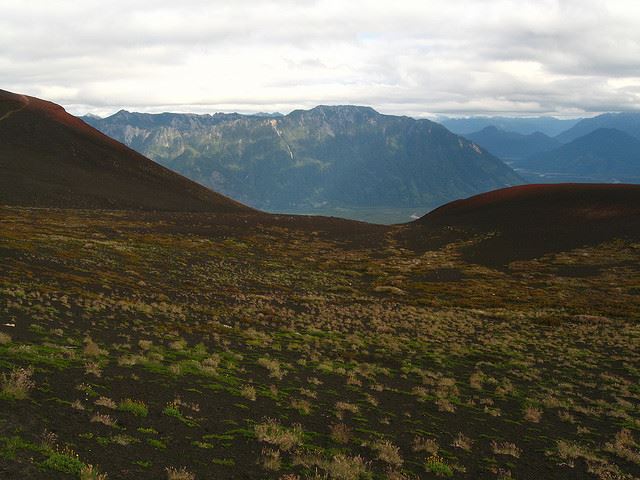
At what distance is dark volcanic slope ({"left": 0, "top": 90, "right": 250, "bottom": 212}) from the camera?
124438 millimetres

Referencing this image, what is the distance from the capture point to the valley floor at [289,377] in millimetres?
14461

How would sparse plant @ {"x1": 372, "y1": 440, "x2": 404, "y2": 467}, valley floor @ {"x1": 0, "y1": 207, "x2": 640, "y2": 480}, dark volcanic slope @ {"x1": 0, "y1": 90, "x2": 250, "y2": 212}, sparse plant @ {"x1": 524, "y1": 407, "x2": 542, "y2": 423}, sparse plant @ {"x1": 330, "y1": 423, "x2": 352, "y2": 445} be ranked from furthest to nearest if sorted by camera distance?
dark volcanic slope @ {"x1": 0, "y1": 90, "x2": 250, "y2": 212}, sparse plant @ {"x1": 524, "y1": 407, "x2": 542, "y2": 423}, sparse plant @ {"x1": 330, "y1": 423, "x2": 352, "y2": 445}, sparse plant @ {"x1": 372, "y1": 440, "x2": 404, "y2": 467}, valley floor @ {"x1": 0, "y1": 207, "x2": 640, "y2": 480}

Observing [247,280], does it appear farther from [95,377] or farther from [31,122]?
[31,122]

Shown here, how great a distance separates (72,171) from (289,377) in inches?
5612

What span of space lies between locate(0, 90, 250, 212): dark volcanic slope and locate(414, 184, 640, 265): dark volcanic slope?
76949 mm

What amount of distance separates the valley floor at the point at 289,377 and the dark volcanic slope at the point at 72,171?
7128 cm

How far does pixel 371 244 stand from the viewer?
115750 mm

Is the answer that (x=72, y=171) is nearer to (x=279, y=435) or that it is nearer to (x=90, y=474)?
(x=279, y=435)

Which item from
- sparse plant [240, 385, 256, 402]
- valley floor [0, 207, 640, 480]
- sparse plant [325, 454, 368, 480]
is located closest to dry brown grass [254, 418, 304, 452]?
valley floor [0, 207, 640, 480]

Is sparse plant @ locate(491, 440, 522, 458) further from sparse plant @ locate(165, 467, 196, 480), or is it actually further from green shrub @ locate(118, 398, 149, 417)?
green shrub @ locate(118, 398, 149, 417)

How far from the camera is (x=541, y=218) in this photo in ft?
427

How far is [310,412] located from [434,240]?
107665 millimetres

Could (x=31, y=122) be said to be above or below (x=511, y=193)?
above

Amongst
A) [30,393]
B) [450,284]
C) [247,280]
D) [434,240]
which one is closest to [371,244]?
[434,240]
